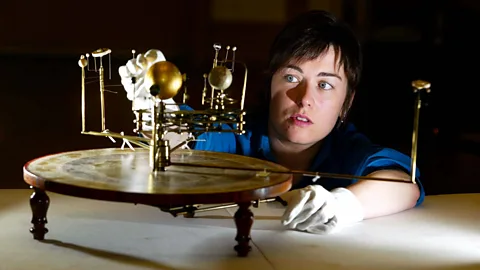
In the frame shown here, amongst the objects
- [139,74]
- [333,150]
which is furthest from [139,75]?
[333,150]

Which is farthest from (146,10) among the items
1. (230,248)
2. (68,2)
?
(230,248)

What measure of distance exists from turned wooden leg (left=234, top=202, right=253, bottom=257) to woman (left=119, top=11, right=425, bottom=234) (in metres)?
0.28

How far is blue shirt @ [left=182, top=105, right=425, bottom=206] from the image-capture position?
1.24m

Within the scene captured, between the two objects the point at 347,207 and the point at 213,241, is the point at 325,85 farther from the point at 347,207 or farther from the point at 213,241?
the point at 213,241

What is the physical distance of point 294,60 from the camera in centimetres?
124

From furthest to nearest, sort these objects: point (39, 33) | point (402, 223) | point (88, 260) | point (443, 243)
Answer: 1. point (39, 33)
2. point (402, 223)
3. point (443, 243)
4. point (88, 260)

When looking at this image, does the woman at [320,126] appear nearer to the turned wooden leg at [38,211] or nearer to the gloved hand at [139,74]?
the gloved hand at [139,74]

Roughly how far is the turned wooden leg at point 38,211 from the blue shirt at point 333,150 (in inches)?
15.1

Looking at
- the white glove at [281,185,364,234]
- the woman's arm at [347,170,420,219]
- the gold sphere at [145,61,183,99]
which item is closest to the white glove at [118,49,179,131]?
the gold sphere at [145,61,183,99]

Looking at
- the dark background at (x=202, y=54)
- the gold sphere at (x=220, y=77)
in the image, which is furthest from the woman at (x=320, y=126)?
the gold sphere at (x=220, y=77)

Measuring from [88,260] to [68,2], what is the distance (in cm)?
69

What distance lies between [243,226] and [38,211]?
288mm

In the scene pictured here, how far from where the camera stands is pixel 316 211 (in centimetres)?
100

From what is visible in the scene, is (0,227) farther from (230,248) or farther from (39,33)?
(39,33)
